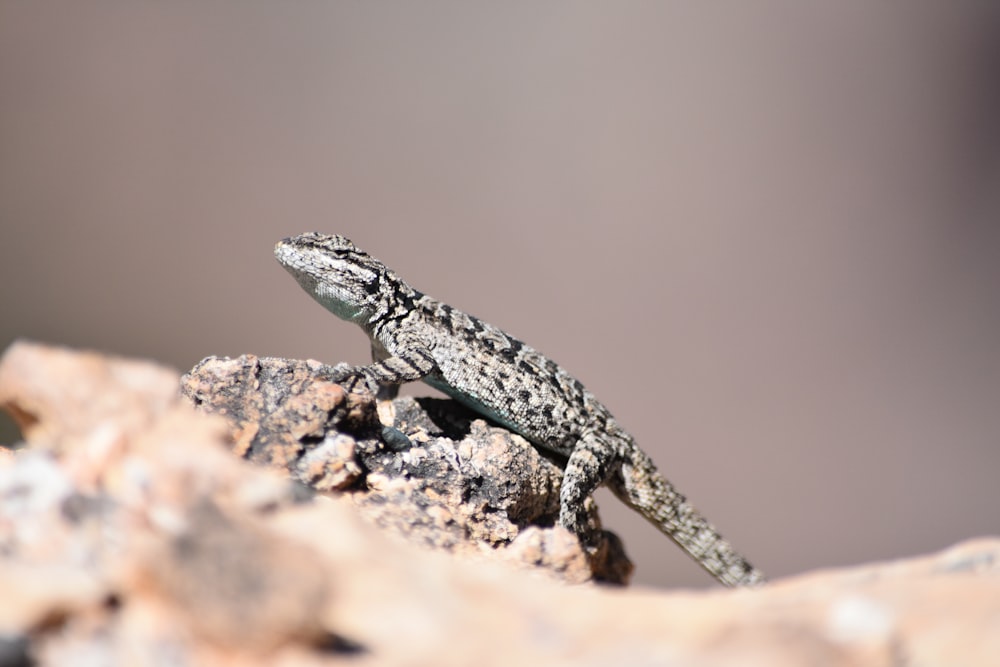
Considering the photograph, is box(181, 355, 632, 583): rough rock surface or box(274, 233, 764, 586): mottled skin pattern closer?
box(181, 355, 632, 583): rough rock surface

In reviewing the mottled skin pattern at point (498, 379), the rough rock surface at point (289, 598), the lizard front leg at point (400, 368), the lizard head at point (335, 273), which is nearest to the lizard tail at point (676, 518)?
the mottled skin pattern at point (498, 379)

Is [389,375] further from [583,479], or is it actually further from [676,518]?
[676,518]

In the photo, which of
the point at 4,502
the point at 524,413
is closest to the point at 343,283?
the point at 524,413

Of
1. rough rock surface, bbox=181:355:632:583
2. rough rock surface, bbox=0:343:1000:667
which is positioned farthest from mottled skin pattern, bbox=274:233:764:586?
rough rock surface, bbox=0:343:1000:667

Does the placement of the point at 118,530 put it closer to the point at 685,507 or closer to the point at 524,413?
the point at 524,413

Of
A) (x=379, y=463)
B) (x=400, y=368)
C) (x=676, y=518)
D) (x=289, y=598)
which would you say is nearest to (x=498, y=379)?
(x=400, y=368)

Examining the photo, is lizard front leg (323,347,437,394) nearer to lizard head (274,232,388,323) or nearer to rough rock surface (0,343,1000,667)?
lizard head (274,232,388,323)

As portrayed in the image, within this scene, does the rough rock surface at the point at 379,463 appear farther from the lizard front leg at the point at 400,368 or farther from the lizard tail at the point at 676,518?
the lizard tail at the point at 676,518

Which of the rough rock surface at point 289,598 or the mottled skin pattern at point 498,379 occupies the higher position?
the mottled skin pattern at point 498,379
